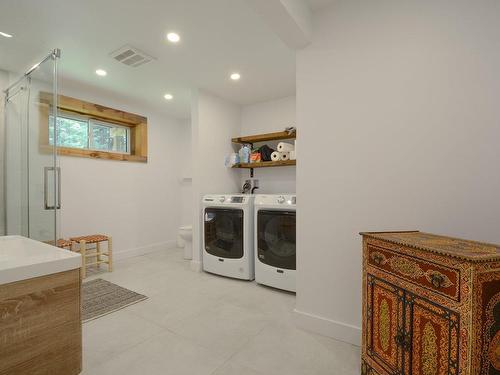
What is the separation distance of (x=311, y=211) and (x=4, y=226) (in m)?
3.18

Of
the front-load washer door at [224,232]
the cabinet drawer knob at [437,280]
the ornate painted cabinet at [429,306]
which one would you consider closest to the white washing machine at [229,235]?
the front-load washer door at [224,232]

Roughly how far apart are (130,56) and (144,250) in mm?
2921

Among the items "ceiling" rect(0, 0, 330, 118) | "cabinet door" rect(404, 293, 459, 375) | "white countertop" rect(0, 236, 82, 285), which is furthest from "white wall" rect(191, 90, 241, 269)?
"cabinet door" rect(404, 293, 459, 375)

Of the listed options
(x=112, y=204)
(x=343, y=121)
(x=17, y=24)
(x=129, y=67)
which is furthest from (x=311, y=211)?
(x=112, y=204)

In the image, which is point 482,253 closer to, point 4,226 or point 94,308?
point 94,308

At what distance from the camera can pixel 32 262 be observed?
963 mm

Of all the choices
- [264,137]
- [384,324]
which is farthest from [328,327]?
[264,137]

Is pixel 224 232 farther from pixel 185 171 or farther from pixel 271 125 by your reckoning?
pixel 185 171

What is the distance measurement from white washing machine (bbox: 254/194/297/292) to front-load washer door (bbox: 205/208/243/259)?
242 mm

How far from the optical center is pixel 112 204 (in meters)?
3.75

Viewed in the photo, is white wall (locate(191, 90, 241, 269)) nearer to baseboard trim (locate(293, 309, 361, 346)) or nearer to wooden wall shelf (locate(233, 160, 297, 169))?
wooden wall shelf (locate(233, 160, 297, 169))

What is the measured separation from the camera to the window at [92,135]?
3.35 metres

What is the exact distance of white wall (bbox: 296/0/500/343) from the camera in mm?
1362

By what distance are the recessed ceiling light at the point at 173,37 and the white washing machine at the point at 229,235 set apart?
67.2 inches
